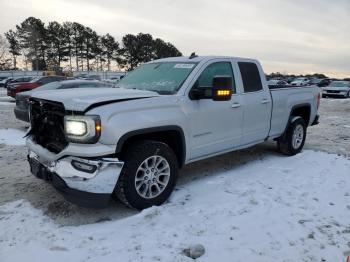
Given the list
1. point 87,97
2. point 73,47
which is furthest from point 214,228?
point 73,47

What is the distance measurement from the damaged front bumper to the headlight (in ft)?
0.68

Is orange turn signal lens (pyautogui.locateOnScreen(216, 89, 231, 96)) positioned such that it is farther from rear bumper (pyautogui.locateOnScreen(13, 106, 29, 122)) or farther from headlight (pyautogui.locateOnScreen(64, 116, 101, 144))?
rear bumper (pyautogui.locateOnScreen(13, 106, 29, 122))

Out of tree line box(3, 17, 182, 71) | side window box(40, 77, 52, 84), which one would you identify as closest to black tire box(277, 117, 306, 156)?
side window box(40, 77, 52, 84)

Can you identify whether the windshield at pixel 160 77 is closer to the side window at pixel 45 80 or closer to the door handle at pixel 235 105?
the door handle at pixel 235 105

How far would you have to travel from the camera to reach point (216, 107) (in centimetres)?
551

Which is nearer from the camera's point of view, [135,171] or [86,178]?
[86,178]

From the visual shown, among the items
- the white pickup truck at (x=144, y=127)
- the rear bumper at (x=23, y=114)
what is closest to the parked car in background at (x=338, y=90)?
the rear bumper at (x=23, y=114)

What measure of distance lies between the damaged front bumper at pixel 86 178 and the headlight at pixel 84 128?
0.21m

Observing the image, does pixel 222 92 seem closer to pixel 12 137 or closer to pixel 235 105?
pixel 235 105

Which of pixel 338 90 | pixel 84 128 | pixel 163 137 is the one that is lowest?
pixel 338 90

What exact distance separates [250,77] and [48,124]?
326 cm

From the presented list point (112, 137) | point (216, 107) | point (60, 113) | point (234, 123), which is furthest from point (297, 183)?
point (60, 113)

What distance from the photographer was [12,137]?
379 inches

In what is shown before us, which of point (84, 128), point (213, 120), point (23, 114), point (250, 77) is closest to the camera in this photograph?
point (84, 128)
